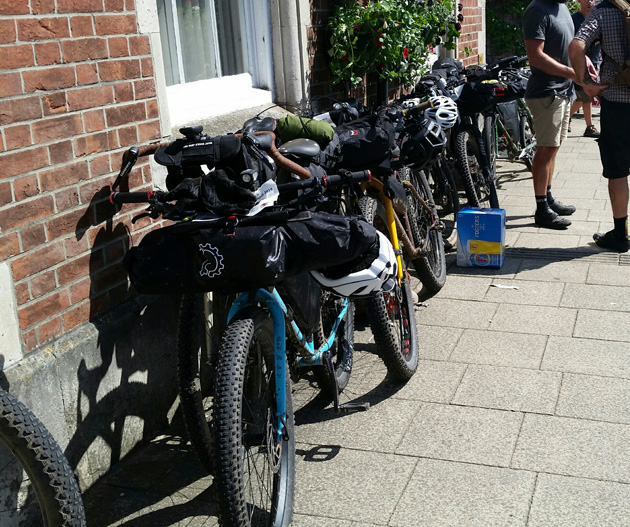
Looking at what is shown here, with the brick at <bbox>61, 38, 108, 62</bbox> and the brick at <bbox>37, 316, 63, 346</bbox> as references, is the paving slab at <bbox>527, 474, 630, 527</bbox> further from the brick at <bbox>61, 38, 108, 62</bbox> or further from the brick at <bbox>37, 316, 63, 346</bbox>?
the brick at <bbox>61, 38, 108, 62</bbox>

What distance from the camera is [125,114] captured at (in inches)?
143

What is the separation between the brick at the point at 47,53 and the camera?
10.2ft

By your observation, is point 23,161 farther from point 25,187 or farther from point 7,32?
point 7,32

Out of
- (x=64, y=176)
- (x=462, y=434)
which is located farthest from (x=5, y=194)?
(x=462, y=434)

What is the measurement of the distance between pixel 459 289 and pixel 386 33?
2.01 metres

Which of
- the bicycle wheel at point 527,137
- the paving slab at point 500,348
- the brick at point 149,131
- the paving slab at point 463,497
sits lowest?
the paving slab at point 500,348

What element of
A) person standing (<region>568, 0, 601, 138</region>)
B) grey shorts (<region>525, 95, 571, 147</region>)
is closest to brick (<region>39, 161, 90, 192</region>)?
grey shorts (<region>525, 95, 571, 147</region>)

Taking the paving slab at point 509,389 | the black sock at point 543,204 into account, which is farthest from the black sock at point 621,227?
the paving slab at point 509,389

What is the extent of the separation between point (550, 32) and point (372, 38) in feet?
5.30

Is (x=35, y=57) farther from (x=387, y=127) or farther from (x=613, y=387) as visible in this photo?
(x=613, y=387)

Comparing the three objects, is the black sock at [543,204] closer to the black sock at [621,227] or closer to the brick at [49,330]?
the black sock at [621,227]

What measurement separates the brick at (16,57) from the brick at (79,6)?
0.87 feet

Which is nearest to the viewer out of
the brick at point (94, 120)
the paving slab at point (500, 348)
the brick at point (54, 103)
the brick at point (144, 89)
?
the brick at point (54, 103)

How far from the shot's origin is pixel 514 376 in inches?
168
